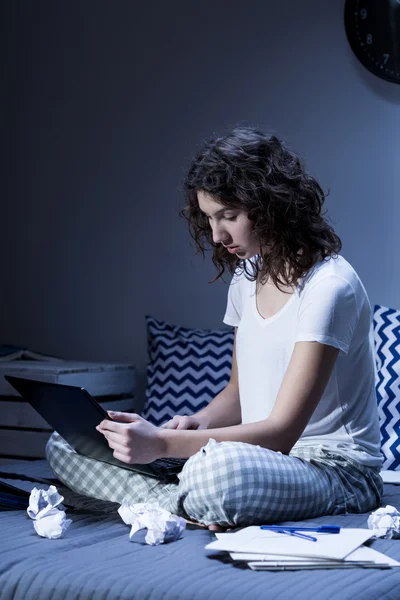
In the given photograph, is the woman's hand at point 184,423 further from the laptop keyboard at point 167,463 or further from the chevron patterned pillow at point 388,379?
the chevron patterned pillow at point 388,379

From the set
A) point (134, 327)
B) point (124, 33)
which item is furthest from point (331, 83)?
point (134, 327)

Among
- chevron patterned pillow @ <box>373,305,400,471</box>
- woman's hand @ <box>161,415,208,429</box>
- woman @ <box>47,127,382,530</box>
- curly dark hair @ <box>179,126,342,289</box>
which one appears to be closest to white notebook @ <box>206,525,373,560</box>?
woman @ <box>47,127,382,530</box>

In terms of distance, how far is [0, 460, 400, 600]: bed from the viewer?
3.05 feet

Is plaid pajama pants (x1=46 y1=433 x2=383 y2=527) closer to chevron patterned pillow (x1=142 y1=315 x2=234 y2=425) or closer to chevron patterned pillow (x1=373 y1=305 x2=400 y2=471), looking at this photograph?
chevron patterned pillow (x1=373 y1=305 x2=400 y2=471)

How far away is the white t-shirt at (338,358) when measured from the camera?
139 centimetres

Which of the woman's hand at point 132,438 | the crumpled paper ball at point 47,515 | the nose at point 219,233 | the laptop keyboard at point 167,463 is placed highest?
the nose at point 219,233

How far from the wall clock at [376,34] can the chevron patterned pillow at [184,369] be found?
0.87 meters

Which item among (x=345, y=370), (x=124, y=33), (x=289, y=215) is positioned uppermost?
(x=124, y=33)

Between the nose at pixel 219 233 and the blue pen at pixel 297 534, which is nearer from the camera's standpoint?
the blue pen at pixel 297 534

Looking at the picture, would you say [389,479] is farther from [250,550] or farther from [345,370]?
[250,550]

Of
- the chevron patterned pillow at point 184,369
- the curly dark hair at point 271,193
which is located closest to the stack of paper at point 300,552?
the curly dark hair at point 271,193

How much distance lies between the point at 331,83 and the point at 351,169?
0.86 feet

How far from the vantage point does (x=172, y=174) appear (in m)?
2.55

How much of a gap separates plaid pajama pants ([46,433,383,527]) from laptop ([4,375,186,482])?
4 centimetres
